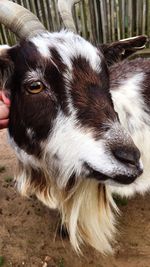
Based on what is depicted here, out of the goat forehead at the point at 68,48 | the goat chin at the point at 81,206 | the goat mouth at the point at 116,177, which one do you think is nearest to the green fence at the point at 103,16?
the goat chin at the point at 81,206

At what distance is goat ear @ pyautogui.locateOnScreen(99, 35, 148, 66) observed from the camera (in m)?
3.18

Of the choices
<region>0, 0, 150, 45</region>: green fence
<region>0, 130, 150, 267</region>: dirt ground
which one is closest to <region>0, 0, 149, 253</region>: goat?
<region>0, 130, 150, 267</region>: dirt ground

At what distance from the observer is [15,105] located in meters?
2.85

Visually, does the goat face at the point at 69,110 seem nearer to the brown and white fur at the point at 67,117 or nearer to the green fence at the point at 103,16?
the brown and white fur at the point at 67,117

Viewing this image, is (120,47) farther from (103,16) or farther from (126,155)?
(103,16)

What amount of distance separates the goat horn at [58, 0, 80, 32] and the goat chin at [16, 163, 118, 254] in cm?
125

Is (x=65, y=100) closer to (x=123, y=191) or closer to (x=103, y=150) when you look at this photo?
(x=103, y=150)

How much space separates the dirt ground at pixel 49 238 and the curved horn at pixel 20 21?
6.55ft

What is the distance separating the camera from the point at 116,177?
97.7 inches

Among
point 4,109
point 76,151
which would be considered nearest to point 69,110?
point 76,151

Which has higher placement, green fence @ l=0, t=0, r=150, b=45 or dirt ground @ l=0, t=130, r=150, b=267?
green fence @ l=0, t=0, r=150, b=45

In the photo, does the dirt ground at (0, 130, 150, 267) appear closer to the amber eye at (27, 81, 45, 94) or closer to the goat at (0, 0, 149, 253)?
the goat at (0, 0, 149, 253)

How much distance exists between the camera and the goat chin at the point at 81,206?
132 inches

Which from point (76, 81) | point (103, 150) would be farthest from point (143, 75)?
Answer: point (103, 150)
